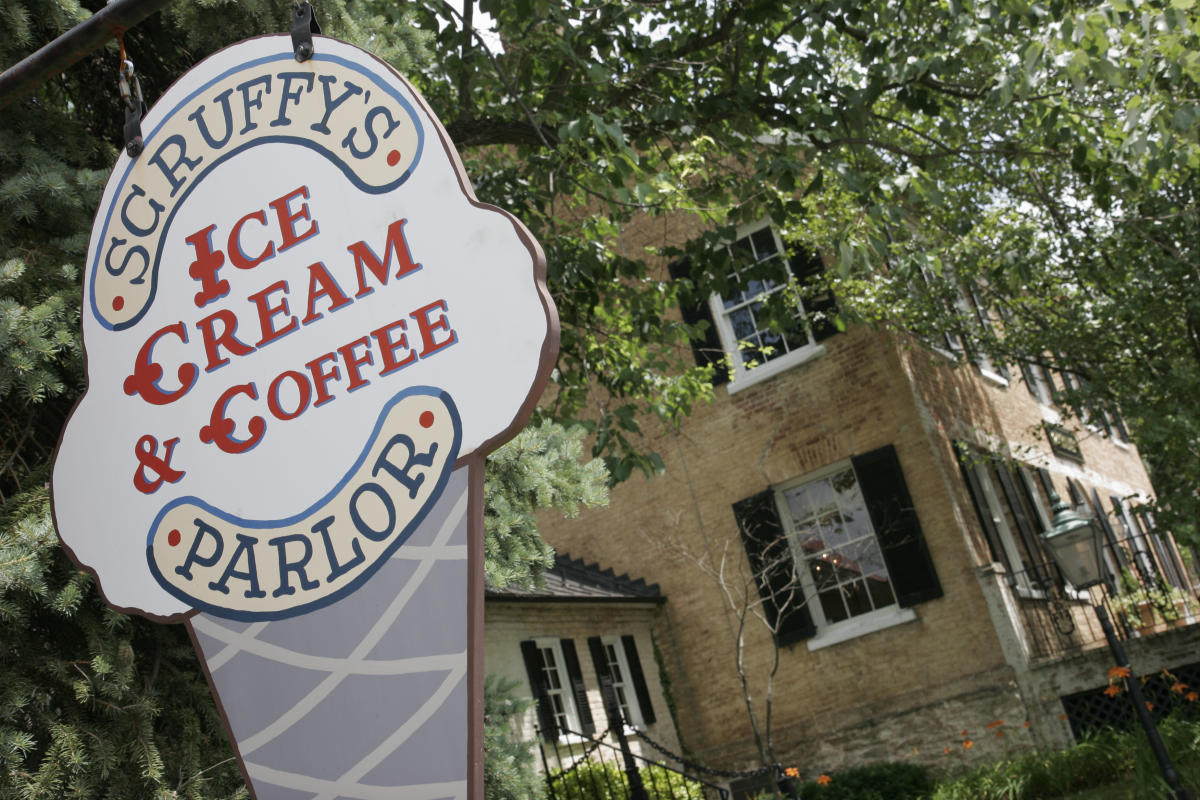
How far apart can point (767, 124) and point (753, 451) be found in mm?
5994

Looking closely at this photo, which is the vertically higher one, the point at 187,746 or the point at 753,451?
the point at 753,451

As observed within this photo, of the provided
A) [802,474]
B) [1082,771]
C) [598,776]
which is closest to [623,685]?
[598,776]

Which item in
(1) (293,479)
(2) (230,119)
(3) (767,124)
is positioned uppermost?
(3) (767,124)

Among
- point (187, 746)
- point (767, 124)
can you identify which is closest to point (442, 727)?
point (187, 746)

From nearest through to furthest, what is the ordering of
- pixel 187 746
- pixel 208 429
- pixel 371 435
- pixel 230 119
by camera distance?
pixel 371 435 → pixel 208 429 → pixel 230 119 → pixel 187 746

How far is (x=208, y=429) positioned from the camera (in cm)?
259

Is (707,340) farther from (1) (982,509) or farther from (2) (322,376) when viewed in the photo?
(2) (322,376)

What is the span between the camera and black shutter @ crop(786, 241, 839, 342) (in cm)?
1299

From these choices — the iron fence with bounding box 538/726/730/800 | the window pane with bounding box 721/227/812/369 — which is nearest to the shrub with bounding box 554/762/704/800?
the iron fence with bounding box 538/726/730/800

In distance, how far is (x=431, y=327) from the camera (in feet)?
7.76

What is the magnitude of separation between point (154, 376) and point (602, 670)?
10520 millimetres

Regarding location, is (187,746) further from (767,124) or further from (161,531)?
(767,124)

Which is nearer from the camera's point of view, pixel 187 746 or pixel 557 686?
pixel 187 746

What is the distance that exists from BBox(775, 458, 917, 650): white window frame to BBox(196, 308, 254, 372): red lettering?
36.5 feet
